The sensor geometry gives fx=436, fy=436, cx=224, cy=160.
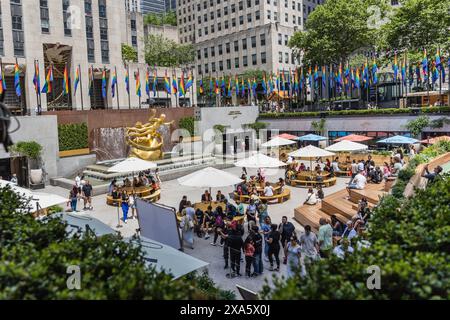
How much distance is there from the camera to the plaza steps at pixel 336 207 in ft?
57.2

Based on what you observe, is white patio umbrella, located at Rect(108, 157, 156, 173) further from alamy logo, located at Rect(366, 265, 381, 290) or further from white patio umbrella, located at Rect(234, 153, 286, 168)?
alamy logo, located at Rect(366, 265, 381, 290)

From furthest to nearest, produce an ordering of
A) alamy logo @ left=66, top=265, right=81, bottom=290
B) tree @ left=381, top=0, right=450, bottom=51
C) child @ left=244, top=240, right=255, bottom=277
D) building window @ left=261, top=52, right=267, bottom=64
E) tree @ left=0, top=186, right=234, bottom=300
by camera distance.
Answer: building window @ left=261, top=52, right=267, bottom=64, tree @ left=381, top=0, right=450, bottom=51, child @ left=244, top=240, right=255, bottom=277, alamy logo @ left=66, top=265, right=81, bottom=290, tree @ left=0, top=186, right=234, bottom=300

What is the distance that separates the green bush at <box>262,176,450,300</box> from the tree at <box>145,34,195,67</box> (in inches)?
2800

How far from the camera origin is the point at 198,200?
77.7 feet

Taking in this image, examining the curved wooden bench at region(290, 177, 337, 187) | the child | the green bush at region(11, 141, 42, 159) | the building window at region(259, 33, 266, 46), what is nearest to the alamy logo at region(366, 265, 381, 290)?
the child

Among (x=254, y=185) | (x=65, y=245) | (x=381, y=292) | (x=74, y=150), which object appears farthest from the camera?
(x=74, y=150)

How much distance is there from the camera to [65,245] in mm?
6551

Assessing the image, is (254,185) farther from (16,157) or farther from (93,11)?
(93,11)

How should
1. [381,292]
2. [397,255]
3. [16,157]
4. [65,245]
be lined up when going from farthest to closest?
1. [16,157]
2. [65,245]
3. [397,255]
4. [381,292]

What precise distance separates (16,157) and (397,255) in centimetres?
2727

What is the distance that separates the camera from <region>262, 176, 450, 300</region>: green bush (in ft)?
17.3

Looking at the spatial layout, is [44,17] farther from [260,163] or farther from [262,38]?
[262,38]
